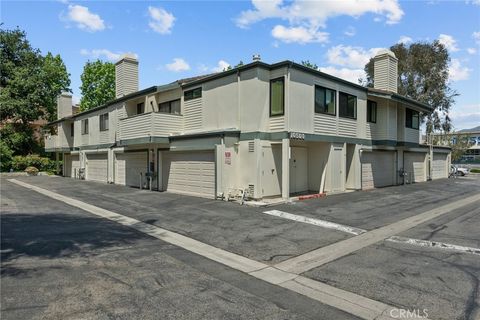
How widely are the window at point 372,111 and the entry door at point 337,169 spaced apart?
4.29 metres

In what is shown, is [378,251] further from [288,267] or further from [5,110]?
[5,110]

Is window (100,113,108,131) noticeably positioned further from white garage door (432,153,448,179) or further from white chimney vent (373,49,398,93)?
white garage door (432,153,448,179)

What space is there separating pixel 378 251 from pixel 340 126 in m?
10.8

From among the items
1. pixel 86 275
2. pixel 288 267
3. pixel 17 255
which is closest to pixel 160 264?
pixel 86 275

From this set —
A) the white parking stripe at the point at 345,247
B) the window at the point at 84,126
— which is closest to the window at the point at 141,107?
the window at the point at 84,126

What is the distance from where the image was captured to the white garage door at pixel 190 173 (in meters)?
15.7

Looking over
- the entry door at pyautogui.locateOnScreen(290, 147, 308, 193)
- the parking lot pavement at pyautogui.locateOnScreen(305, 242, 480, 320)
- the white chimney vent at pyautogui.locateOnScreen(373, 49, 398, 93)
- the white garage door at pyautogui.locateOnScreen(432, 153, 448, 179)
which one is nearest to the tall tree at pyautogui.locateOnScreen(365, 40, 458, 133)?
the white garage door at pyautogui.locateOnScreen(432, 153, 448, 179)

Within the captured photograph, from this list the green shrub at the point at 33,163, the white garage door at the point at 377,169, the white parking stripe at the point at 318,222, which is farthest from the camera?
the green shrub at the point at 33,163

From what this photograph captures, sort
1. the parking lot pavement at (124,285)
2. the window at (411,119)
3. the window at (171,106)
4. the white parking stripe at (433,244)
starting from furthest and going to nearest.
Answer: the window at (411,119)
the window at (171,106)
the white parking stripe at (433,244)
the parking lot pavement at (124,285)

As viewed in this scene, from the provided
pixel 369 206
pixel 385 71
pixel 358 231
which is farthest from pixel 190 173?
pixel 385 71

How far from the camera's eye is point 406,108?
22812 mm

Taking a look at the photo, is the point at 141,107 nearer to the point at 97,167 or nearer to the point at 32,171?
the point at 97,167

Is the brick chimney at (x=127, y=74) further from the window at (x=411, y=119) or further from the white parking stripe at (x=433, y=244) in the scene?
the white parking stripe at (x=433, y=244)

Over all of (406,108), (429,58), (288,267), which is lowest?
(288,267)
